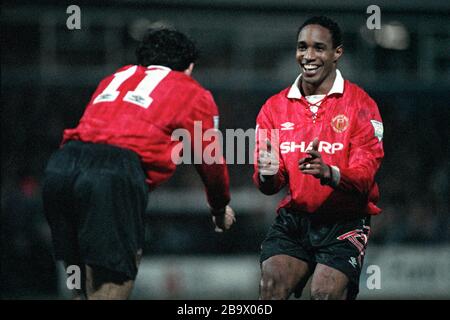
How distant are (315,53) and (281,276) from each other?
1398mm

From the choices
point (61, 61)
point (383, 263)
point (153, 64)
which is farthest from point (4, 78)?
point (153, 64)

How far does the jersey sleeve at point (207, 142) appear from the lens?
14.9 feet

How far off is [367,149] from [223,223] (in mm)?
1026

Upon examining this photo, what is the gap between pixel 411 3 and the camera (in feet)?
42.0

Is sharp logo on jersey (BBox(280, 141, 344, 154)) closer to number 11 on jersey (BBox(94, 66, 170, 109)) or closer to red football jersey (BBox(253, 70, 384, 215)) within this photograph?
red football jersey (BBox(253, 70, 384, 215))

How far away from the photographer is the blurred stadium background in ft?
Result: 37.9

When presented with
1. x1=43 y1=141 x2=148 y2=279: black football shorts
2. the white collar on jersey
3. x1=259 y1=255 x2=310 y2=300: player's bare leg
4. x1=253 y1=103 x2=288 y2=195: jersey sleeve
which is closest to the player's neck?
the white collar on jersey

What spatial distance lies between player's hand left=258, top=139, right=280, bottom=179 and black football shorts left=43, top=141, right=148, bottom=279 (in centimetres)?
74

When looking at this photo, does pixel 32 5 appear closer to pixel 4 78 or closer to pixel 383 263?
pixel 4 78

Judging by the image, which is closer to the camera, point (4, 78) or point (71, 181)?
point (71, 181)

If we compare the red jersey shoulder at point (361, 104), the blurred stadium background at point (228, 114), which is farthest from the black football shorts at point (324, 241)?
the blurred stadium background at point (228, 114)

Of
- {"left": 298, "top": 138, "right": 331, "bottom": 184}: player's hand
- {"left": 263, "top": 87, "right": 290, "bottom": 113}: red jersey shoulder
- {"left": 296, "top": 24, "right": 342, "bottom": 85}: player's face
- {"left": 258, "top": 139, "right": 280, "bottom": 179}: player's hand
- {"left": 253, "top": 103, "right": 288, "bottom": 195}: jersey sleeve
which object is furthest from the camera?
{"left": 263, "top": 87, "right": 290, "bottom": 113}: red jersey shoulder

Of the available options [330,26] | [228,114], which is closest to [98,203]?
[330,26]
